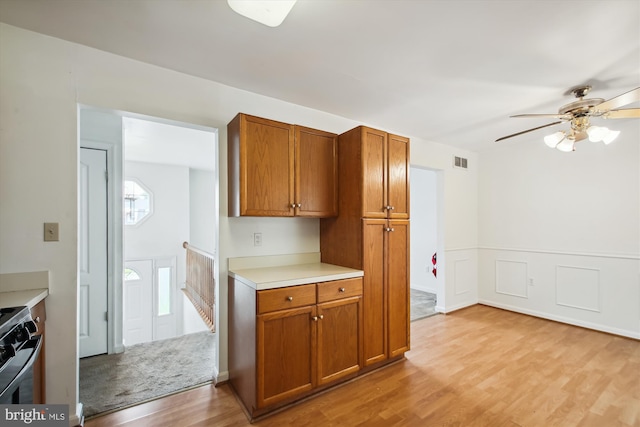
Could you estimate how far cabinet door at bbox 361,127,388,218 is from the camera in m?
2.45

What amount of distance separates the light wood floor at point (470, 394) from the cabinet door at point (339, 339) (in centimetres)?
17

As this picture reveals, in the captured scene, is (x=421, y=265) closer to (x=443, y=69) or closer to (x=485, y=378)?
(x=485, y=378)

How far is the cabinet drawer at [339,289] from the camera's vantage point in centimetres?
216

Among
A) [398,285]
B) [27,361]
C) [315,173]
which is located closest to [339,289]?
[398,285]

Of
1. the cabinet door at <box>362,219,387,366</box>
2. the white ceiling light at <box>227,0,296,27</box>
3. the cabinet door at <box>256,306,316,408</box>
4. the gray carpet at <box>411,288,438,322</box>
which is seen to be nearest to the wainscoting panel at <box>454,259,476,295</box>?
the gray carpet at <box>411,288,438,322</box>

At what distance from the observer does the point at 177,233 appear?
6.11m

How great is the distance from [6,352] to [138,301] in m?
5.39

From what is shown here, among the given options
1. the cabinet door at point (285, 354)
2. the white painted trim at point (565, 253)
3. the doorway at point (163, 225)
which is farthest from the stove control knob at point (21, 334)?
the white painted trim at point (565, 253)

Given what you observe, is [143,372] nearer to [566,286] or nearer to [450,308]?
[450,308]

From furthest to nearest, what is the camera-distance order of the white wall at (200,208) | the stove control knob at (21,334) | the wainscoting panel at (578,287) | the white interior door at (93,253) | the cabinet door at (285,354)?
Answer: the white wall at (200,208), the wainscoting panel at (578,287), the white interior door at (93,253), the cabinet door at (285,354), the stove control knob at (21,334)

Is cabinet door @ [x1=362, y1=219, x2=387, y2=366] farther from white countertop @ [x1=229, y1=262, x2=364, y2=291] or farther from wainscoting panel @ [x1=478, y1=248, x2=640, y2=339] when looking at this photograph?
wainscoting panel @ [x1=478, y1=248, x2=640, y2=339]

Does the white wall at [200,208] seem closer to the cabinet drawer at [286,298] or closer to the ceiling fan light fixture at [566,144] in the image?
the cabinet drawer at [286,298]
